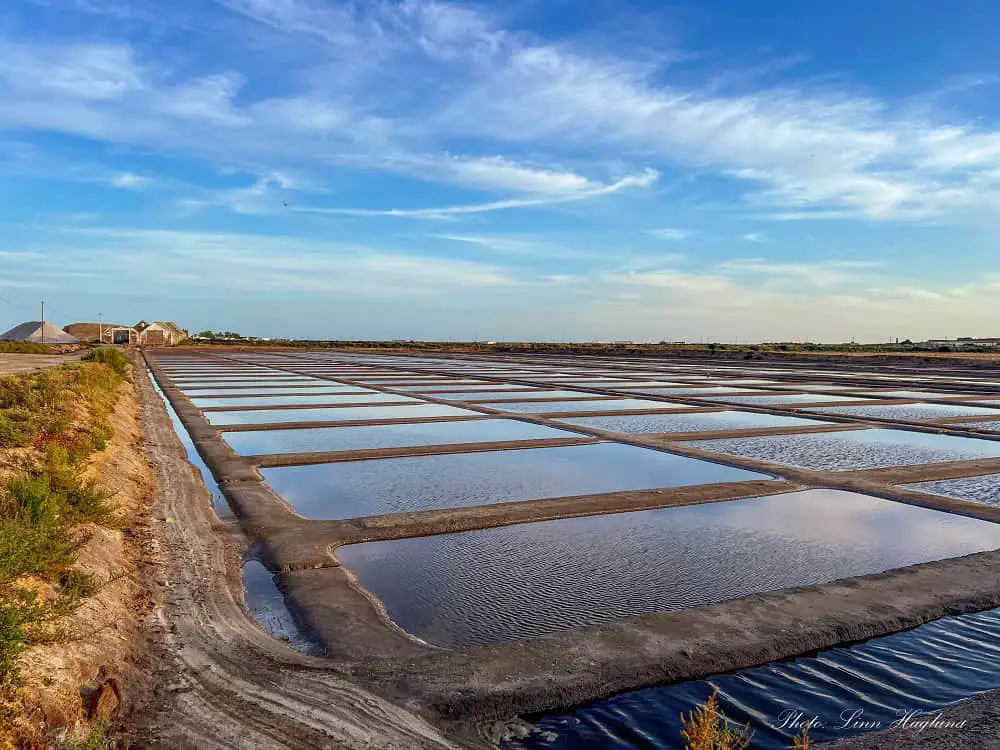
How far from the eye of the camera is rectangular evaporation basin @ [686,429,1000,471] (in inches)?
492

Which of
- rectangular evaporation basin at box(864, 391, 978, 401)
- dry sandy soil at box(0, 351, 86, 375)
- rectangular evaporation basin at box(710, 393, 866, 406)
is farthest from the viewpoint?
dry sandy soil at box(0, 351, 86, 375)

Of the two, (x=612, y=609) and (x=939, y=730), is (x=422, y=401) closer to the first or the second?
(x=612, y=609)

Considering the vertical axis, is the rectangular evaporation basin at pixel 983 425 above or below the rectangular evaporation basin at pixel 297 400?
above

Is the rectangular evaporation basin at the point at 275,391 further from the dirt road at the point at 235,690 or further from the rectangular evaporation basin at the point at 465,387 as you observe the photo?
the dirt road at the point at 235,690

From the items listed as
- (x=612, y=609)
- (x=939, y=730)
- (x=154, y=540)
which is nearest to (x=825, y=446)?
(x=612, y=609)

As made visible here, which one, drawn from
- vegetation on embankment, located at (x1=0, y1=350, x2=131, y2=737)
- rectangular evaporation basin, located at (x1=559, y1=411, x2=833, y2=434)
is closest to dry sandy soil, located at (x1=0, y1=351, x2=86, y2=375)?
Result: vegetation on embankment, located at (x1=0, y1=350, x2=131, y2=737)

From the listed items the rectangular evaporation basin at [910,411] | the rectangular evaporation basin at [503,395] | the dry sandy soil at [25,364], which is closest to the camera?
the rectangular evaporation basin at [910,411]

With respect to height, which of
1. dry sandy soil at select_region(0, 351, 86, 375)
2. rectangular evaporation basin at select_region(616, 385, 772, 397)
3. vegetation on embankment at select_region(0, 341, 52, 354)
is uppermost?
vegetation on embankment at select_region(0, 341, 52, 354)

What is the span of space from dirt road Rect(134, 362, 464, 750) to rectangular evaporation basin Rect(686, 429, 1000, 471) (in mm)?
9534

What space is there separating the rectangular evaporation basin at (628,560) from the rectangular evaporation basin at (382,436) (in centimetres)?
Answer: 634

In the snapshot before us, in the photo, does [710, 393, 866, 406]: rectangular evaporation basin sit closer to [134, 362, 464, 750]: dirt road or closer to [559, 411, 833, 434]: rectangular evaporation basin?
[559, 411, 833, 434]: rectangular evaporation basin

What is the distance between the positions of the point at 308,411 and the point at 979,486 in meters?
15.3

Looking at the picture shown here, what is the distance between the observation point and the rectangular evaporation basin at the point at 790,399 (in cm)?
2344

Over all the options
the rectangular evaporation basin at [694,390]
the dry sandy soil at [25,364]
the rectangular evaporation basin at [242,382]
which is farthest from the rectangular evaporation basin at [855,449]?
the dry sandy soil at [25,364]
